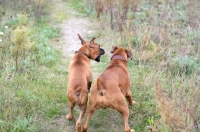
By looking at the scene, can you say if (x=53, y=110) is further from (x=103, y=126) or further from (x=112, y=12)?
(x=112, y=12)

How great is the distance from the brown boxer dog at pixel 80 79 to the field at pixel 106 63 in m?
0.44

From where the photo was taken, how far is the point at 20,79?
6.31 metres

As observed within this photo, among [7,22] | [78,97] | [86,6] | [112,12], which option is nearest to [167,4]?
[112,12]

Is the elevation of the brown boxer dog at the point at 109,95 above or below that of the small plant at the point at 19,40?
below

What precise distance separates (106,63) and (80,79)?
273 centimetres

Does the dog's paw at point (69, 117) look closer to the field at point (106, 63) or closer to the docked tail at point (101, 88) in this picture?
the field at point (106, 63)

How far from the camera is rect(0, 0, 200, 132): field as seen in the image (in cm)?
493

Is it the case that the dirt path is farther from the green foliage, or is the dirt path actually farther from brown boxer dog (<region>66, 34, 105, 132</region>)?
the green foliage

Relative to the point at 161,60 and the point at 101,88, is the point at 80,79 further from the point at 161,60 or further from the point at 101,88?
the point at 161,60

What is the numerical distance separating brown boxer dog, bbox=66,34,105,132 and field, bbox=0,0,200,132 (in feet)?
1.45

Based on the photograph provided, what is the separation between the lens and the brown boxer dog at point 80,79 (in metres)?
4.88

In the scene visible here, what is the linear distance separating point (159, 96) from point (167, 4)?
648 cm

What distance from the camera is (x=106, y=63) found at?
7754mm

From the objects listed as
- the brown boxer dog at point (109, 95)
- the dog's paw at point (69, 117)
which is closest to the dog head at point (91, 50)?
the brown boxer dog at point (109, 95)
